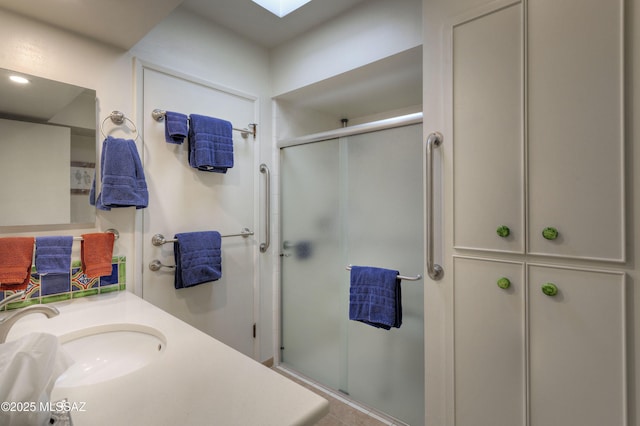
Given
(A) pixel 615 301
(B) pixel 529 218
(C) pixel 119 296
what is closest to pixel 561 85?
(B) pixel 529 218

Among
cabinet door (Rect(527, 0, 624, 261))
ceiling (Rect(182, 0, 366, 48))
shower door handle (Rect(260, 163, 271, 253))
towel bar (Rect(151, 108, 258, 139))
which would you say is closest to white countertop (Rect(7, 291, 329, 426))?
cabinet door (Rect(527, 0, 624, 261))

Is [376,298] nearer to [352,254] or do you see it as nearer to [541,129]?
[352,254]

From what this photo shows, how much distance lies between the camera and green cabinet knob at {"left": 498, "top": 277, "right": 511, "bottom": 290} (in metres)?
1.17

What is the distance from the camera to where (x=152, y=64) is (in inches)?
68.0

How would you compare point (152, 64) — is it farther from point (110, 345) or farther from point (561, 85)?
point (561, 85)

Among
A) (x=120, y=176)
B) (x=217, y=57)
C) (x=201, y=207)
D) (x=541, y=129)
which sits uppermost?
(x=217, y=57)

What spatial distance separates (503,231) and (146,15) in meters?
1.64

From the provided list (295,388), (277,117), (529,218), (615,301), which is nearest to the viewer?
(295,388)

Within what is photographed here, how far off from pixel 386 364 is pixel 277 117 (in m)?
1.86

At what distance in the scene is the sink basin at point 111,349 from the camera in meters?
1.09

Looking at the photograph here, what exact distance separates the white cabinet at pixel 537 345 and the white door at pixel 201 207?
1438 mm

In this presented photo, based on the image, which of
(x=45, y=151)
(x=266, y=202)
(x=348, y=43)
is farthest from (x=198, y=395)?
(x=348, y=43)

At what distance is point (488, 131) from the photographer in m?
1.21

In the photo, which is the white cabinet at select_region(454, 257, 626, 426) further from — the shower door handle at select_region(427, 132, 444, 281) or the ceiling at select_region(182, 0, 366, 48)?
the ceiling at select_region(182, 0, 366, 48)
